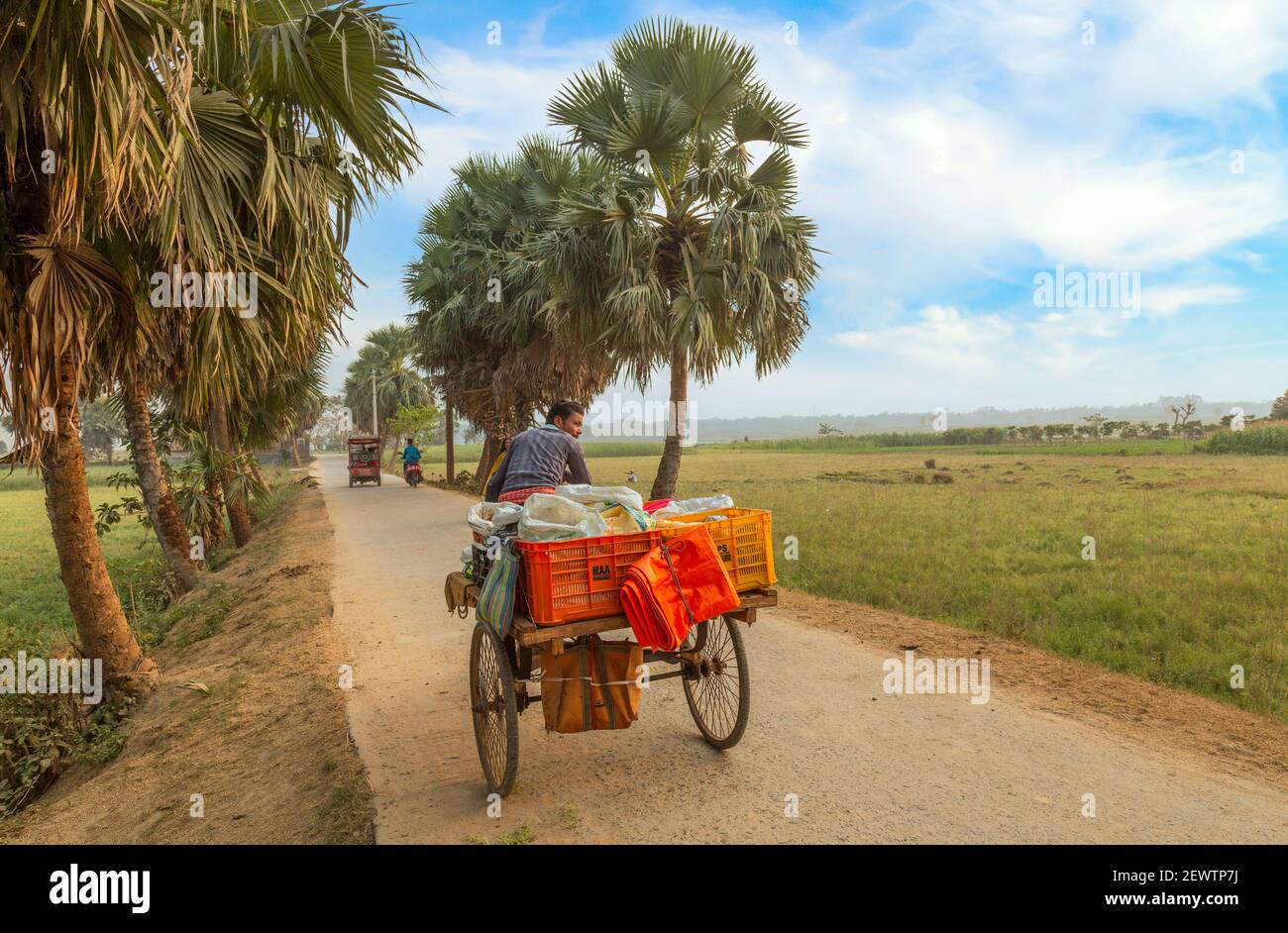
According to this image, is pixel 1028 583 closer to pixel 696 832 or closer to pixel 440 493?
pixel 696 832

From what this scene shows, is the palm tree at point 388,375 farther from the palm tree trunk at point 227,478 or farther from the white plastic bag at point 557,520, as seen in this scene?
the white plastic bag at point 557,520

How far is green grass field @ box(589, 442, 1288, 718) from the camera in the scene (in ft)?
22.1

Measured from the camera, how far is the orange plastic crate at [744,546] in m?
4.10

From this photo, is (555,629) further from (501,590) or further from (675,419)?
(675,419)

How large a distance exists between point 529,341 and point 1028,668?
51.4 ft

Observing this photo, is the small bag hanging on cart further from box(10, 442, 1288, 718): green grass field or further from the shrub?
the shrub

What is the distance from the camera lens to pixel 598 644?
409cm

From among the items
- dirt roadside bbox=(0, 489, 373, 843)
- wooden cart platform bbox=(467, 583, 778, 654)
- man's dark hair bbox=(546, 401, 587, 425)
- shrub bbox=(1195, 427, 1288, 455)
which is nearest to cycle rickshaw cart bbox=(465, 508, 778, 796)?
wooden cart platform bbox=(467, 583, 778, 654)

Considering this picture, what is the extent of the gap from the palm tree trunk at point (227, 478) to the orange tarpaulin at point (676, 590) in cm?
1266

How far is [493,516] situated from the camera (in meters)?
4.45

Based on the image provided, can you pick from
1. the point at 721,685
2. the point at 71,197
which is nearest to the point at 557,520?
the point at 721,685

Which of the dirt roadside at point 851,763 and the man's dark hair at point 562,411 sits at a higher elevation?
the man's dark hair at point 562,411

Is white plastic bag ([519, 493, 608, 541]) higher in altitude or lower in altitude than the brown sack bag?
higher

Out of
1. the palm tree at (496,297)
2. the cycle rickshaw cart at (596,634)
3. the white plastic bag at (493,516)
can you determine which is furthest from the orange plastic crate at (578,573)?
the palm tree at (496,297)
